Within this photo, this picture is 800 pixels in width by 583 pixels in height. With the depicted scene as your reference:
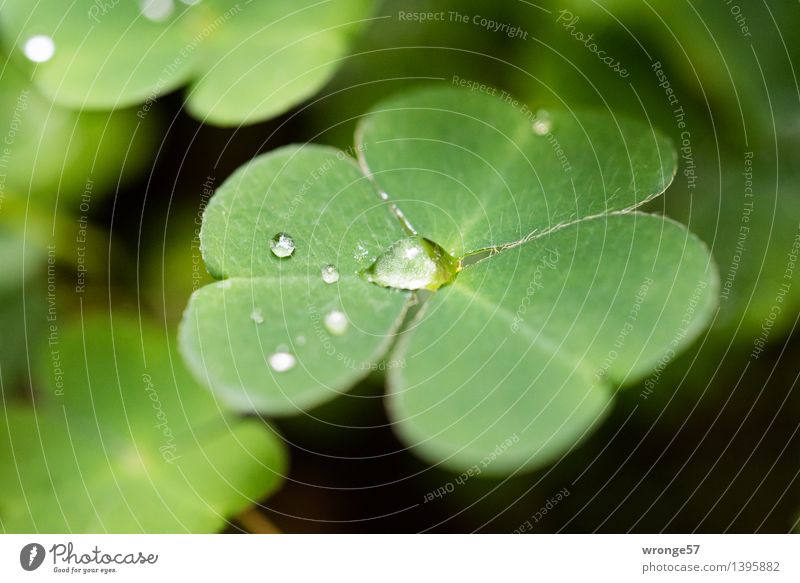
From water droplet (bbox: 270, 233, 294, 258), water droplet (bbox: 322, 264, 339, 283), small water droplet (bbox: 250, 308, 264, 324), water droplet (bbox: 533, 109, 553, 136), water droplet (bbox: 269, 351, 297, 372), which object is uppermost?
water droplet (bbox: 533, 109, 553, 136)

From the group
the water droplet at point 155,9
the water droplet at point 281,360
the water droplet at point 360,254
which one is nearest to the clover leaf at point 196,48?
the water droplet at point 155,9

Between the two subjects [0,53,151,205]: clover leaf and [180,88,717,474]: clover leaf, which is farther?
[0,53,151,205]: clover leaf

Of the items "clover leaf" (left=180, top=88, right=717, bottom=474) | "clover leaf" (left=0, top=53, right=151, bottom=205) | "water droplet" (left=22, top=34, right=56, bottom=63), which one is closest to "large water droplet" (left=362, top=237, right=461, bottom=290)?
"clover leaf" (left=180, top=88, right=717, bottom=474)

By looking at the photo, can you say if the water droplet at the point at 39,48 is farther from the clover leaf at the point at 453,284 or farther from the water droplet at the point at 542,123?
the water droplet at the point at 542,123

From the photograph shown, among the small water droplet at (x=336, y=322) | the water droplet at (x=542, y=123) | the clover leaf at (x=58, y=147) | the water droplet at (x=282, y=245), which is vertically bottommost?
the small water droplet at (x=336, y=322)

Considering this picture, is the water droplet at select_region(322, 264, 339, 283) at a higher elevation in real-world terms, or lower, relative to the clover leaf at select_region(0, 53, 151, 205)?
lower

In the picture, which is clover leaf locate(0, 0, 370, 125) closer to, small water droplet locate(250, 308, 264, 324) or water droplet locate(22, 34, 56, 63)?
water droplet locate(22, 34, 56, 63)

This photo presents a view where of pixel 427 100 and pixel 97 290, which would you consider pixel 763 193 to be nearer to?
pixel 427 100
